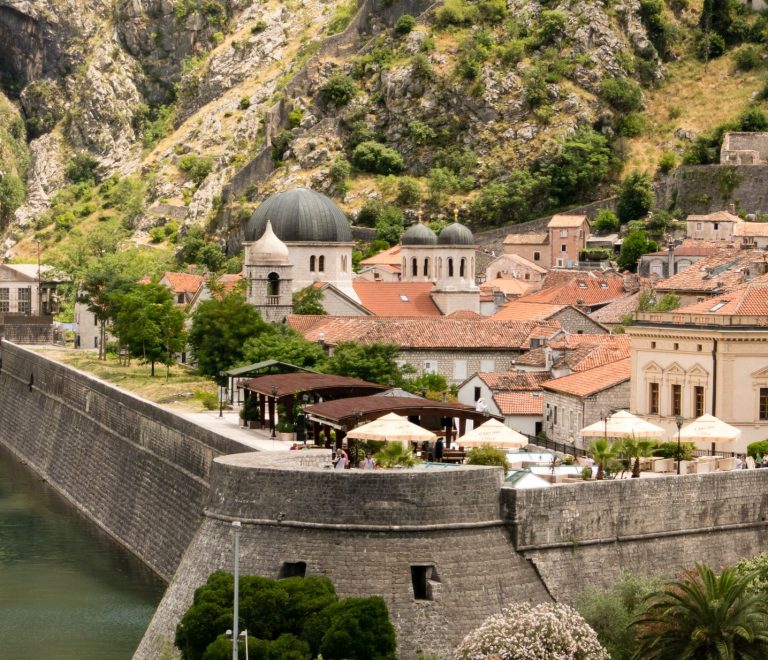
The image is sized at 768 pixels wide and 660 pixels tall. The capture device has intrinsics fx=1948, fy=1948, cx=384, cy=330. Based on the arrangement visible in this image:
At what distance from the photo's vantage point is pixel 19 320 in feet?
470

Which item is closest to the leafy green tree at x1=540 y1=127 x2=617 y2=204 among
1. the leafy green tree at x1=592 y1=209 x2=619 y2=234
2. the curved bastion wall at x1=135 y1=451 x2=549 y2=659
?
the leafy green tree at x1=592 y1=209 x2=619 y2=234

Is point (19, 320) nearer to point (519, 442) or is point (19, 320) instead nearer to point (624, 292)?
point (624, 292)

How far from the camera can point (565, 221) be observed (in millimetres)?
142500

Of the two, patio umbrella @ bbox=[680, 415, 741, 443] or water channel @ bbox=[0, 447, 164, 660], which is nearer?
patio umbrella @ bbox=[680, 415, 741, 443]

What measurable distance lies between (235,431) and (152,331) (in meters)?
36.8

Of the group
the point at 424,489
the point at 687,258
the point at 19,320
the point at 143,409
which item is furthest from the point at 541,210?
the point at 424,489

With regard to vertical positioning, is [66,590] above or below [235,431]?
below

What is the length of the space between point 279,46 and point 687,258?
80.6 meters

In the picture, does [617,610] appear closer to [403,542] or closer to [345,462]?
A: [403,542]

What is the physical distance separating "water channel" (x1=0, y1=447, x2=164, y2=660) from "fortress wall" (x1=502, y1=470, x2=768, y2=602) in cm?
1309

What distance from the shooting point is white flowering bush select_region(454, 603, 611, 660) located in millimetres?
38406

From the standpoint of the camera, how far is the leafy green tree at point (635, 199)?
477 feet

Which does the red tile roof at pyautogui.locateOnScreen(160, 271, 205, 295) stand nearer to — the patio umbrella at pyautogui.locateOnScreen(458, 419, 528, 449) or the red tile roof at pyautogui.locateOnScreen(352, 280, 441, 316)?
the red tile roof at pyautogui.locateOnScreen(352, 280, 441, 316)

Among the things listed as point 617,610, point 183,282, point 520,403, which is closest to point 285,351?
point 520,403
